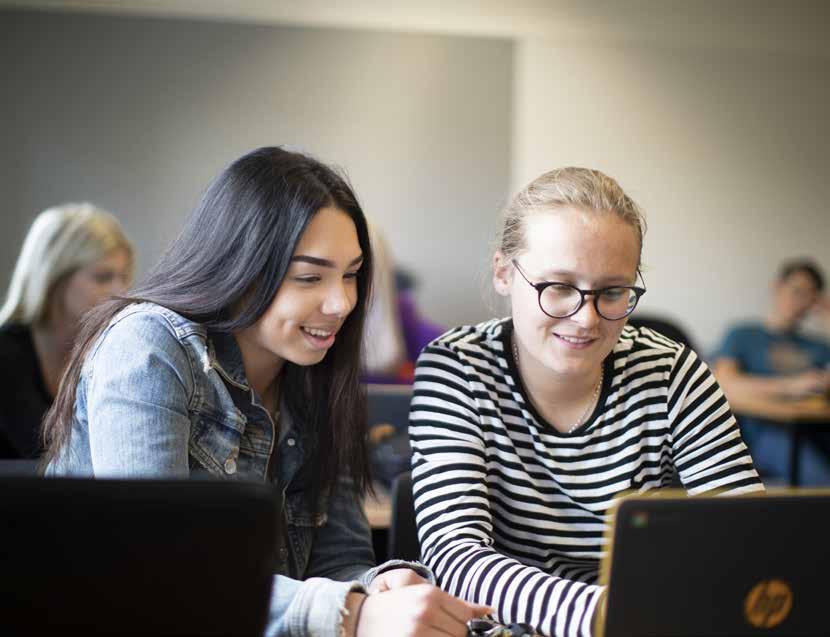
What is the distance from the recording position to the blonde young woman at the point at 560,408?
1.33m

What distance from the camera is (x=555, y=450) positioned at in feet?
4.67

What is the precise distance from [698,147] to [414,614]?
458 centimetres

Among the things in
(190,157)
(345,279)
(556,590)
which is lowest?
(556,590)

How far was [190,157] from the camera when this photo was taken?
15.2 ft

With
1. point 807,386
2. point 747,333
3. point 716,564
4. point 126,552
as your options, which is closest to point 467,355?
point 716,564

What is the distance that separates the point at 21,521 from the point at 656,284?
477 centimetres

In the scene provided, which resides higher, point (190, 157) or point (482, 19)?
point (482, 19)

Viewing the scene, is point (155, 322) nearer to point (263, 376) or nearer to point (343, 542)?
point (263, 376)

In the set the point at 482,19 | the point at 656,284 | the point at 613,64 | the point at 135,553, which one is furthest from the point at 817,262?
the point at 135,553

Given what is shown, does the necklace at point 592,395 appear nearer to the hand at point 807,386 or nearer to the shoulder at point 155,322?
the shoulder at point 155,322

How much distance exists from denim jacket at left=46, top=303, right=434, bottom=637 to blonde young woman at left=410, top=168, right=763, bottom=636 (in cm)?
19

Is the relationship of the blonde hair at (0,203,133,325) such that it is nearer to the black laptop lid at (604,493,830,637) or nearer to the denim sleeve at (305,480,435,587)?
the denim sleeve at (305,480,435,587)

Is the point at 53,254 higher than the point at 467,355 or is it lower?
higher

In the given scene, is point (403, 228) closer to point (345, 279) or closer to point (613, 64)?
point (613, 64)
